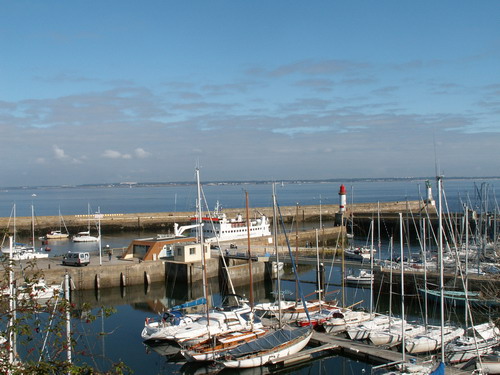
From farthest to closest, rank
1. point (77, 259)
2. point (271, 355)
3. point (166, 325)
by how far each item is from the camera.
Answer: point (77, 259) < point (166, 325) < point (271, 355)

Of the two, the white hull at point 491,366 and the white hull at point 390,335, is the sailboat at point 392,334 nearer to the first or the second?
the white hull at point 390,335

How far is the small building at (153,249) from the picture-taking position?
37.6 meters

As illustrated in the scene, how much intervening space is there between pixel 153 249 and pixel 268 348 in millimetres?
19198

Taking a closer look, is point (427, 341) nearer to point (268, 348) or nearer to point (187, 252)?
point (268, 348)

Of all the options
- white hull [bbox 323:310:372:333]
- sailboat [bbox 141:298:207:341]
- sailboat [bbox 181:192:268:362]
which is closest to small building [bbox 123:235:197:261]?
sailboat [bbox 141:298:207:341]

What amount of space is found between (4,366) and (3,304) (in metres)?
0.75

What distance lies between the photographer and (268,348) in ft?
66.2

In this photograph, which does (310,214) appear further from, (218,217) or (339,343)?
(339,343)

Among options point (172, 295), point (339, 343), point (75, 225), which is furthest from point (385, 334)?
point (75, 225)

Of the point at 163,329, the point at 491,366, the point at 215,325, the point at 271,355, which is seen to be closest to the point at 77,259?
the point at 163,329

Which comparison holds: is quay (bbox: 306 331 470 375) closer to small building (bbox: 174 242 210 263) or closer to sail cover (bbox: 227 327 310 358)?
sail cover (bbox: 227 327 310 358)

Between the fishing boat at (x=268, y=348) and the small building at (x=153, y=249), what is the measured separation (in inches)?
678

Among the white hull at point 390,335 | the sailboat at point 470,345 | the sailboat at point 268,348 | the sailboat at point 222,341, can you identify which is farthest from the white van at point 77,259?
the sailboat at point 470,345

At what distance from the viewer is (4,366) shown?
5.83 meters
